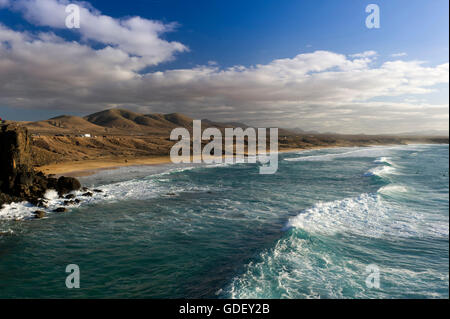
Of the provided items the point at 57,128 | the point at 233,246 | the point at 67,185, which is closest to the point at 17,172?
the point at 67,185

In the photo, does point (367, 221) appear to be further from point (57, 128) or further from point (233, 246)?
point (57, 128)

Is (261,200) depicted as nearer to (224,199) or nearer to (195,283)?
(224,199)

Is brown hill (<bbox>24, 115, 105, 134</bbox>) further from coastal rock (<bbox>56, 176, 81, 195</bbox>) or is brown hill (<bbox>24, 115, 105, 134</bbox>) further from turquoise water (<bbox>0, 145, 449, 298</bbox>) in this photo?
turquoise water (<bbox>0, 145, 449, 298</bbox>)

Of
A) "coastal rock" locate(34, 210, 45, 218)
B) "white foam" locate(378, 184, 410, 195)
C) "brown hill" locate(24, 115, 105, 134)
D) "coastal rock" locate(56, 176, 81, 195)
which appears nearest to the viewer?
"coastal rock" locate(34, 210, 45, 218)

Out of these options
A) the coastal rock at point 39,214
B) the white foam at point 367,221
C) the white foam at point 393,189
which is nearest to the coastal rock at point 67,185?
the coastal rock at point 39,214

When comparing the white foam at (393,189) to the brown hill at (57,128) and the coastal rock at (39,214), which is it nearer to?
the coastal rock at (39,214)

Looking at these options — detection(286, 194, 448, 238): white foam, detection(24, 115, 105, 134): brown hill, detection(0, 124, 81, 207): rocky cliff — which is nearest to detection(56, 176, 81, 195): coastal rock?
detection(0, 124, 81, 207): rocky cliff
